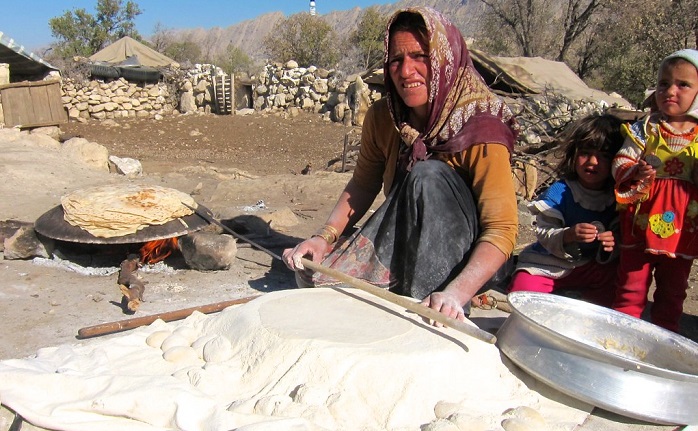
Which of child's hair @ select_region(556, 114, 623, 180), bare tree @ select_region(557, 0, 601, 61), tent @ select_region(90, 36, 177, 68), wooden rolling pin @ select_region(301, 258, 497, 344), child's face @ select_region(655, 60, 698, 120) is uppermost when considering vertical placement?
bare tree @ select_region(557, 0, 601, 61)

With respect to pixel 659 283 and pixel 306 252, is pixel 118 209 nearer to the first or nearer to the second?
pixel 306 252

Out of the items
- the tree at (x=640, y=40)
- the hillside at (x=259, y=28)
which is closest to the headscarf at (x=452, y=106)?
the tree at (x=640, y=40)

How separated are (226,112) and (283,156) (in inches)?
256

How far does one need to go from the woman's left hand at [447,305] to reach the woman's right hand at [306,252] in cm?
68

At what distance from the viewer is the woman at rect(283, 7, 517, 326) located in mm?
2260

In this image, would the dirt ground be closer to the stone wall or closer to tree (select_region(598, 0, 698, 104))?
the stone wall

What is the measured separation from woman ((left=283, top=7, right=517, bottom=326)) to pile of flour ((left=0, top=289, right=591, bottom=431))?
0.41 m

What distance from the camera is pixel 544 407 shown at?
1.78 meters

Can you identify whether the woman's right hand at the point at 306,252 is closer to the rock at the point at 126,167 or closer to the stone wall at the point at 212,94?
the rock at the point at 126,167

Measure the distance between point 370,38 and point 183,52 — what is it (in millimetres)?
12461

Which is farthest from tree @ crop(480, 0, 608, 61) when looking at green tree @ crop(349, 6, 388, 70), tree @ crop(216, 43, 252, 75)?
tree @ crop(216, 43, 252, 75)

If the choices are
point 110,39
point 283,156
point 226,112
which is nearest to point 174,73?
point 226,112

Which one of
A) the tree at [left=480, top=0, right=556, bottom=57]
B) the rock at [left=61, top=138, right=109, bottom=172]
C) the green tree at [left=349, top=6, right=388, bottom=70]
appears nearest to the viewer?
the rock at [left=61, top=138, right=109, bottom=172]

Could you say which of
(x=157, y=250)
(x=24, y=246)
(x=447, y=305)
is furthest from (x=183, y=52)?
(x=447, y=305)
